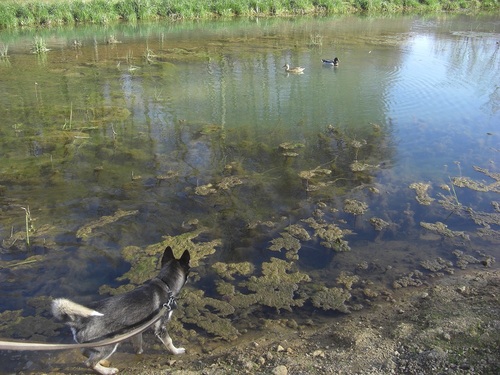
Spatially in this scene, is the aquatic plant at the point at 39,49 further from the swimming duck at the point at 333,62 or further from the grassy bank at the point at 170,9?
the swimming duck at the point at 333,62

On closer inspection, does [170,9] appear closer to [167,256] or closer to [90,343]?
[167,256]

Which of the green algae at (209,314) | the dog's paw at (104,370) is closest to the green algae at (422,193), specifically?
the green algae at (209,314)

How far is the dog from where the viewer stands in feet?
12.9

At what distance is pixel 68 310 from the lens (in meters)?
3.84

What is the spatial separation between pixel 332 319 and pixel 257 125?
298 inches

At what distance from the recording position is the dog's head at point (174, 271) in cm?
471

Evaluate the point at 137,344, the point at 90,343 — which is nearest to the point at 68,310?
the point at 90,343

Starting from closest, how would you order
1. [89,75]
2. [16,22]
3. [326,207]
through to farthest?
[326,207], [89,75], [16,22]

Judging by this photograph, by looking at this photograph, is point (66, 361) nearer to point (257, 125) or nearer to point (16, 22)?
point (257, 125)

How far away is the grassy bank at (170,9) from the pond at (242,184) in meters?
13.2

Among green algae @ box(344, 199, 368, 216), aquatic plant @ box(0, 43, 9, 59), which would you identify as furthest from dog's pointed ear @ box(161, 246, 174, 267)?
aquatic plant @ box(0, 43, 9, 59)

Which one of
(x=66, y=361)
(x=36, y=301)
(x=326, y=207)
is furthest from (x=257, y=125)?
(x=66, y=361)

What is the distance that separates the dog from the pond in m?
0.75

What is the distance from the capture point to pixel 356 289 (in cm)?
594
